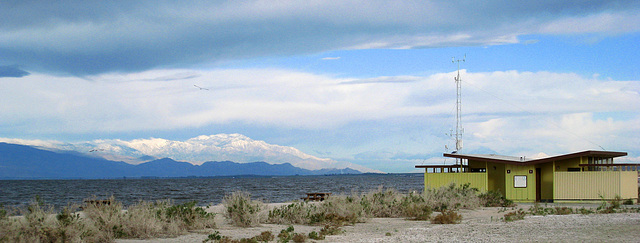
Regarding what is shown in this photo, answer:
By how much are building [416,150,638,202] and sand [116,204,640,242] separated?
1059 centimetres

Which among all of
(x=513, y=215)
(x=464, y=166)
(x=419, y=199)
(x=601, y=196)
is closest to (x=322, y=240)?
(x=513, y=215)

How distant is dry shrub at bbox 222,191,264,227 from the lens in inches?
643

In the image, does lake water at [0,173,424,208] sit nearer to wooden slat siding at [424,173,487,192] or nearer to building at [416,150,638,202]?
wooden slat siding at [424,173,487,192]

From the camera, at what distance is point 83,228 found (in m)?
12.4

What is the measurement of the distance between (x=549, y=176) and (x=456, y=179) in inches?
171

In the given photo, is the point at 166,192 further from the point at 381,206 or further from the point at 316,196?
the point at 381,206

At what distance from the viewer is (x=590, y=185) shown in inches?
1016

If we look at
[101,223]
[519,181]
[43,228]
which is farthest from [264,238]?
[519,181]

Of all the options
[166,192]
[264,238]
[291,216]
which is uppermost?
[291,216]

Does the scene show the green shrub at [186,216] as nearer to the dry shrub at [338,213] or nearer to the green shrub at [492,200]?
the dry shrub at [338,213]

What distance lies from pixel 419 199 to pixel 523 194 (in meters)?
8.11

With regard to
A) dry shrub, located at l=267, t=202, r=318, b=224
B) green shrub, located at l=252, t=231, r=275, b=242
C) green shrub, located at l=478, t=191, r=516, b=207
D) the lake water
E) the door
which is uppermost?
the door

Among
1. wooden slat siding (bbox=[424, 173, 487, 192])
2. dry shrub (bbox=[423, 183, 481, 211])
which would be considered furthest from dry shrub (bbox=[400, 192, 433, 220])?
wooden slat siding (bbox=[424, 173, 487, 192])

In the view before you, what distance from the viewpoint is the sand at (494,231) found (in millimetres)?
12094
